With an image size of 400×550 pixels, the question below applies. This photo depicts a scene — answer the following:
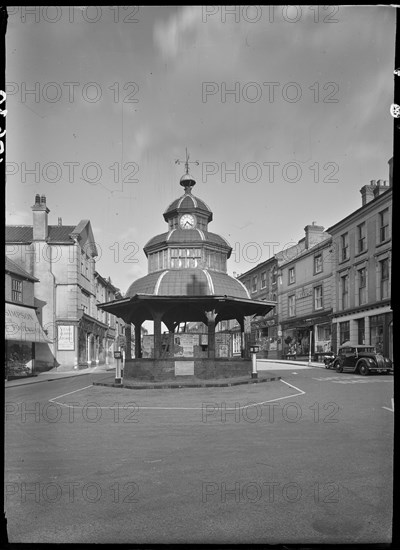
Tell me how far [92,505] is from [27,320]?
2236 cm

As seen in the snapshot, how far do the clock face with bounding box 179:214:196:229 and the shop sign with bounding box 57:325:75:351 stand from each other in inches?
387

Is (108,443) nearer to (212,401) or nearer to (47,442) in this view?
(47,442)

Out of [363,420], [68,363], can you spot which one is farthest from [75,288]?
[363,420]

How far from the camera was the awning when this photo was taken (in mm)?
24145

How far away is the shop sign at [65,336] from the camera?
27.3 metres

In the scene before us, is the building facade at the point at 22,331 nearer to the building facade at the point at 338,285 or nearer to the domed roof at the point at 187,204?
the domed roof at the point at 187,204

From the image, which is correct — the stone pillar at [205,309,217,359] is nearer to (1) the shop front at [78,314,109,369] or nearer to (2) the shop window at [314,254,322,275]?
(1) the shop front at [78,314,109,369]

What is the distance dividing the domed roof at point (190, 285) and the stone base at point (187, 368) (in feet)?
10.9

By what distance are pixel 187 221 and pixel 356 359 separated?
40.5ft

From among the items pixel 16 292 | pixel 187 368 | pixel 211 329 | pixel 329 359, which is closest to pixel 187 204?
pixel 211 329

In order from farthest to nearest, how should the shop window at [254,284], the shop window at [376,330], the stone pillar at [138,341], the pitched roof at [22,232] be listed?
the stone pillar at [138,341]
the shop window at [254,284]
the shop window at [376,330]
the pitched roof at [22,232]

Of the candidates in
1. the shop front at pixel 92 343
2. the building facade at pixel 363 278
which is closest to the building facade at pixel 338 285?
the building facade at pixel 363 278

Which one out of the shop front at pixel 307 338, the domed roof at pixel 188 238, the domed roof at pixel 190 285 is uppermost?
the domed roof at pixel 188 238

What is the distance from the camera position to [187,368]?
2223 cm
